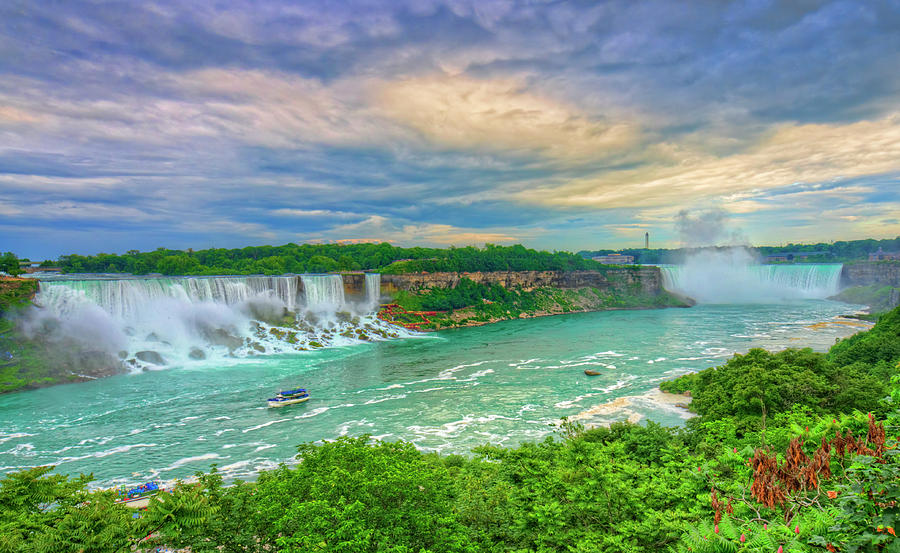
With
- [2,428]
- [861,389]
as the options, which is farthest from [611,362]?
[2,428]

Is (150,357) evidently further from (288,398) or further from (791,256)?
(791,256)

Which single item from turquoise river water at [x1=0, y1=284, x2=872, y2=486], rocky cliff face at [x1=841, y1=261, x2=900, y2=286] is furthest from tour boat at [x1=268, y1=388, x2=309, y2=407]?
rocky cliff face at [x1=841, y1=261, x2=900, y2=286]

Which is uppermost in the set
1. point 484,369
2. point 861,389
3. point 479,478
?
point 861,389

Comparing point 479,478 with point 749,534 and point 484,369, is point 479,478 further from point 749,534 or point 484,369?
point 484,369

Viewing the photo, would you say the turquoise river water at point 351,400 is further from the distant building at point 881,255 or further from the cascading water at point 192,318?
the distant building at point 881,255

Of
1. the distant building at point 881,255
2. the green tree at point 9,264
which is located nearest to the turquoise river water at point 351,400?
the green tree at point 9,264
